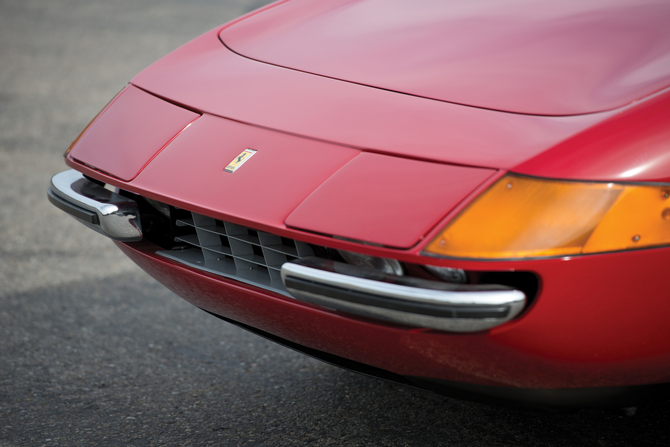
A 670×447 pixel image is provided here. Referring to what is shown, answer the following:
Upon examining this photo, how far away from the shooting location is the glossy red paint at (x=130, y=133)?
5.78ft

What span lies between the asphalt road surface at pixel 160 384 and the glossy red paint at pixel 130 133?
0.83 metres

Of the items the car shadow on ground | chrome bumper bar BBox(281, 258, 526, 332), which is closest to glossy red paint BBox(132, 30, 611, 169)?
chrome bumper bar BBox(281, 258, 526, 332)

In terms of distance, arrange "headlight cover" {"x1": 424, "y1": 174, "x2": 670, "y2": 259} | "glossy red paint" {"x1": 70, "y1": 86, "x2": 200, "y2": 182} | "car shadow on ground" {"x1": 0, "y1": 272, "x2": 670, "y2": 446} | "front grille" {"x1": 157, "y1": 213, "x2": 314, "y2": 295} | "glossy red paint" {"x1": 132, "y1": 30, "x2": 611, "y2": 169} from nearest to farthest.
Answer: "headlight cover" {"x1": 424, "y1": 174, "x2": 670, "y2": 259}
"glossy red paint" {"x1": 132, "y1": 30, "x2": 611, "y2": 169}
"front grille" {"x1": 157, "y1": 213, "x2": 314, "y2": 295}
"glossy red paint" {"x1": 70, "y1": 86, "x2": 200, "y2": 182}
"car shadow on ground" {"x1": 0, "y1": 272, "x2": 670, "y2": 446}

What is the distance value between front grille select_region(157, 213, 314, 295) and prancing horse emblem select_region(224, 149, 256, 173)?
153 millimetres

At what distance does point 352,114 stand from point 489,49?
41cm

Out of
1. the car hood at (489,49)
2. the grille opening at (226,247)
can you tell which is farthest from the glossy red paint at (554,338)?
the car hood at (489,49)

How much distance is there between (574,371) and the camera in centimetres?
139

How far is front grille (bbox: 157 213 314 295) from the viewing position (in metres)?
1.64

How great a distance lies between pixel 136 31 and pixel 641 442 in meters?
8.55

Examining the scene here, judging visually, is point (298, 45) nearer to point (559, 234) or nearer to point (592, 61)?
point (592, 61)

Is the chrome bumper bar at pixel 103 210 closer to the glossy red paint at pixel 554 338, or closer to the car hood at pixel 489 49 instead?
the glossy red paint at pixel 554 338

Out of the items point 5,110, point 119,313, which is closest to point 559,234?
point 119,313

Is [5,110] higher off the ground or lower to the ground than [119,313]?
higher

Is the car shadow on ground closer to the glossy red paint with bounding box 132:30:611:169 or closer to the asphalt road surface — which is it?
the asphalt road surface
